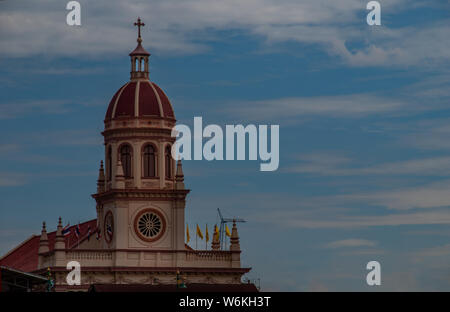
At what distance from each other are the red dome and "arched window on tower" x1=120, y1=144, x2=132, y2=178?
9.89ft

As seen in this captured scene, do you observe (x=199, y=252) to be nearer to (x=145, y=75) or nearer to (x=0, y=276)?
(x=145, y=75)

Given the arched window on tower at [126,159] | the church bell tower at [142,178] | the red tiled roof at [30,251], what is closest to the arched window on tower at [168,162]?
the church bell tower at [142,178]

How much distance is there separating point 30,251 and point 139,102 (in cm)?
2521

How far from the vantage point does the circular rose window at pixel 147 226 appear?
139 m

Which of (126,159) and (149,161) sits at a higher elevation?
(126,159)

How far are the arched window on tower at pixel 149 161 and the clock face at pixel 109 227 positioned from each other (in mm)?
5135

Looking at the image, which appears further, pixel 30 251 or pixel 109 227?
pixel 30 251

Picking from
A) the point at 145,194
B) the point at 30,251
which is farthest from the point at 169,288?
the point at 30,251

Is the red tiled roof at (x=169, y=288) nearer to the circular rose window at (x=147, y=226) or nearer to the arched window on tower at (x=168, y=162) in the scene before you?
the circular rose window at (x=147, y=226)

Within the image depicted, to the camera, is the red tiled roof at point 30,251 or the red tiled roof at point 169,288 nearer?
the red tiled roof at point 169,288

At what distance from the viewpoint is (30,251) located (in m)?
156

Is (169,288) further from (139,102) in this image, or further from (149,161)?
(139,102)

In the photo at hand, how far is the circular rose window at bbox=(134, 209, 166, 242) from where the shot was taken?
138875 mm

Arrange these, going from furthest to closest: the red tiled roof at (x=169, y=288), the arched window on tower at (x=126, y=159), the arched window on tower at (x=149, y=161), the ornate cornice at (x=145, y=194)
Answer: the arched window on tower at (x=149, y=161) < the arched window on tower at (x=126, y=159) < the ornate cornice at (x=145, y=194) < the red tiled roof at (x=169, y=288)
